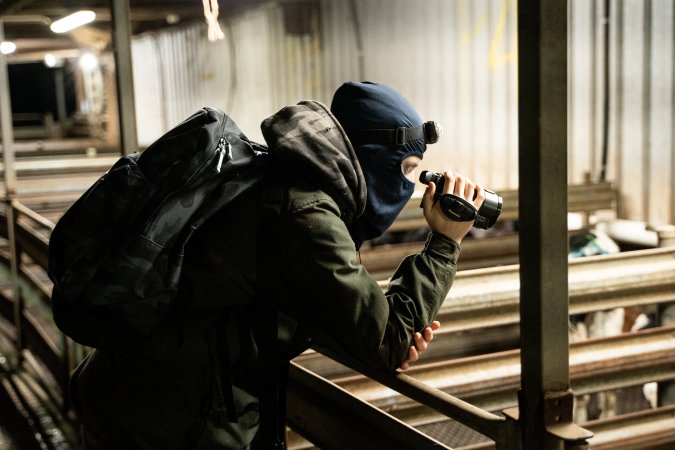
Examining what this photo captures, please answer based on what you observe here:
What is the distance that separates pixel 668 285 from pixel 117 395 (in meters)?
2.43

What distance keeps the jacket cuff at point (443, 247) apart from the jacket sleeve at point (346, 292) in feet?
0.04

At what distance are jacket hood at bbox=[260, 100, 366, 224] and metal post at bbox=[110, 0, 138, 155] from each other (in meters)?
2.34

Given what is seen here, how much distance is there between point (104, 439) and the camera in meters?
2.10

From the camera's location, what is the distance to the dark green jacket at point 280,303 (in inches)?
69.4

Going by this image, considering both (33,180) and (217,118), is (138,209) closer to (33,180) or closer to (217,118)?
(217,118)

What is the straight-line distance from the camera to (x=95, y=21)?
14758 mm

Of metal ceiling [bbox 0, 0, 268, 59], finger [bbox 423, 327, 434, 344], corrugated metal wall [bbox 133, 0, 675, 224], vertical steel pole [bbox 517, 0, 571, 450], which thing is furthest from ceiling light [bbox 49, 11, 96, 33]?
vertical steel pole [bbox 517, 0, 571, 450]

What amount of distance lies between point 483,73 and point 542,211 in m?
6.72

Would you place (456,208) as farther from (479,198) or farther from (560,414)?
(560,414)

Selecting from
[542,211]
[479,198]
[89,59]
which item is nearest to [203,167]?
[479,198]

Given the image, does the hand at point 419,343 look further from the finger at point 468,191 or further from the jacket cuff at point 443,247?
the finger at point 468,191

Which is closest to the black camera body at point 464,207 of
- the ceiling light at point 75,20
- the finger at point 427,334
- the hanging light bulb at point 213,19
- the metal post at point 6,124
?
the finger at point 427,334

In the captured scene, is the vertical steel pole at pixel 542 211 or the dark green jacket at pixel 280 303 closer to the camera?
the vertical steel pole at pixel 542 211

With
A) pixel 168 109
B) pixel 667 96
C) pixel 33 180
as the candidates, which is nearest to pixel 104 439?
pixel 667 96
